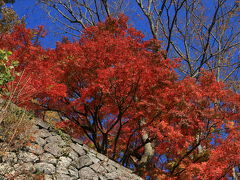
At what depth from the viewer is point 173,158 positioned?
14.3 meters

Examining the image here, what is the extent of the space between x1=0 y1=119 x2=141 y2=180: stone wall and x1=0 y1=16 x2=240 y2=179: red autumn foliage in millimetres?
1880

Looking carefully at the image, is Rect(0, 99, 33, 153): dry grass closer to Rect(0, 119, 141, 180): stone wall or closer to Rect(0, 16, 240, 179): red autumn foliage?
Rect(0, 119, 141, 180): stone wall

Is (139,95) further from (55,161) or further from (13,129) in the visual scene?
(13,129)

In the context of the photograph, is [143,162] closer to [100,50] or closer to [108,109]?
[108,109]

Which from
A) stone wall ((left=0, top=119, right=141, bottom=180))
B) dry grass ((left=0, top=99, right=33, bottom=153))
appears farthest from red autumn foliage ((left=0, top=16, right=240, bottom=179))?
stone wall ((left=0, top=119, right=141, bottom=180))

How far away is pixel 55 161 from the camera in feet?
26.2

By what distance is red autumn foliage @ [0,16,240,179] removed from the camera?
10492 mm

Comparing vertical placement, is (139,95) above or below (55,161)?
above

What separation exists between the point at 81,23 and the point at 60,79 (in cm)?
1021

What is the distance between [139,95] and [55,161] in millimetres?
5011

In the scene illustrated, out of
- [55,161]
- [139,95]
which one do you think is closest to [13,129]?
[55,161]

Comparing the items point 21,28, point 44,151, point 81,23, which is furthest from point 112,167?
point 81,23

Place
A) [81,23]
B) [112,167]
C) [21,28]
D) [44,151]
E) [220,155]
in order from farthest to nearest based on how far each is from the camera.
→ 1. [81,23]
2. [21,28]
3. [220,155]
4. [112,167]
5. [44,151]

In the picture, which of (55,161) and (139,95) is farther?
(139,95)
